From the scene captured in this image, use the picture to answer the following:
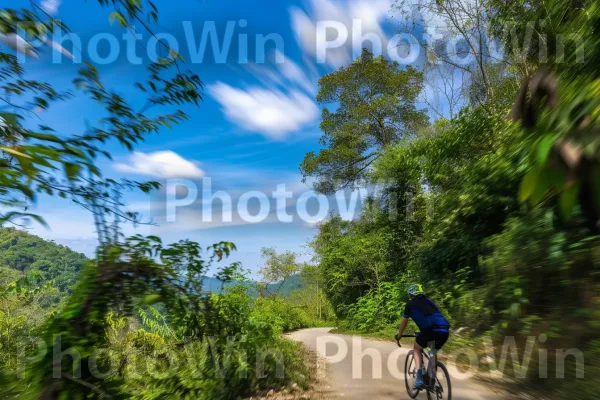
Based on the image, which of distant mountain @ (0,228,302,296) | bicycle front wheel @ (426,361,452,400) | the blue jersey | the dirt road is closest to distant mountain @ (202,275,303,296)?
distant mountain @ (0,228,302,296)

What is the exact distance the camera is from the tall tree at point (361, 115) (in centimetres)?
2047

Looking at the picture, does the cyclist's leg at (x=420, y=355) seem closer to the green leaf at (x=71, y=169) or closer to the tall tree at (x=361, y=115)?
the green leaf at (x=71, y=169)

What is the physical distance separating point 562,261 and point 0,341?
8.69 meters

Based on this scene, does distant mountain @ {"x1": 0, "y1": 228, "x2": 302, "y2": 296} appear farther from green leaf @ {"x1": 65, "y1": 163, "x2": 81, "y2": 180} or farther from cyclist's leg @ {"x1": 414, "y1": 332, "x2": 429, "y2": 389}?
cyclist's leg @ {"x1": 414, "y1": 332, "x2": 429, "y2": 389}

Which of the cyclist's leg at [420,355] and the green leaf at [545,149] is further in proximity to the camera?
the cyclist's leg at [420,355]

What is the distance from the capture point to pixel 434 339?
4.67 meters

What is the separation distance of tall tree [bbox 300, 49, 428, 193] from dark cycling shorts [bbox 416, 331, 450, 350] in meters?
16.6

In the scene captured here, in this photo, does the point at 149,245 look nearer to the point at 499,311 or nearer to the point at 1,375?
the point at 1,375

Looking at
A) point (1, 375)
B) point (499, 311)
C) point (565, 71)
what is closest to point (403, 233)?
point (499, 311)

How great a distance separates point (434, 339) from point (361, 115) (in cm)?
1786

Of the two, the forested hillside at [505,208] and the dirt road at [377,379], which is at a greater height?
the forested hillside at [505,208]

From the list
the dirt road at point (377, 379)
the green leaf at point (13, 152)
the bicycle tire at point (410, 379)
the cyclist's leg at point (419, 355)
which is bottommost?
the dirt road at point (377, 379)

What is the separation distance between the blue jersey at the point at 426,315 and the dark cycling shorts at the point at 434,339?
56 millimetres

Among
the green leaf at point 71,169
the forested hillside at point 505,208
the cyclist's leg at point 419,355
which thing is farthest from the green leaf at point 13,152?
the cyclist's leg at point 419,355
